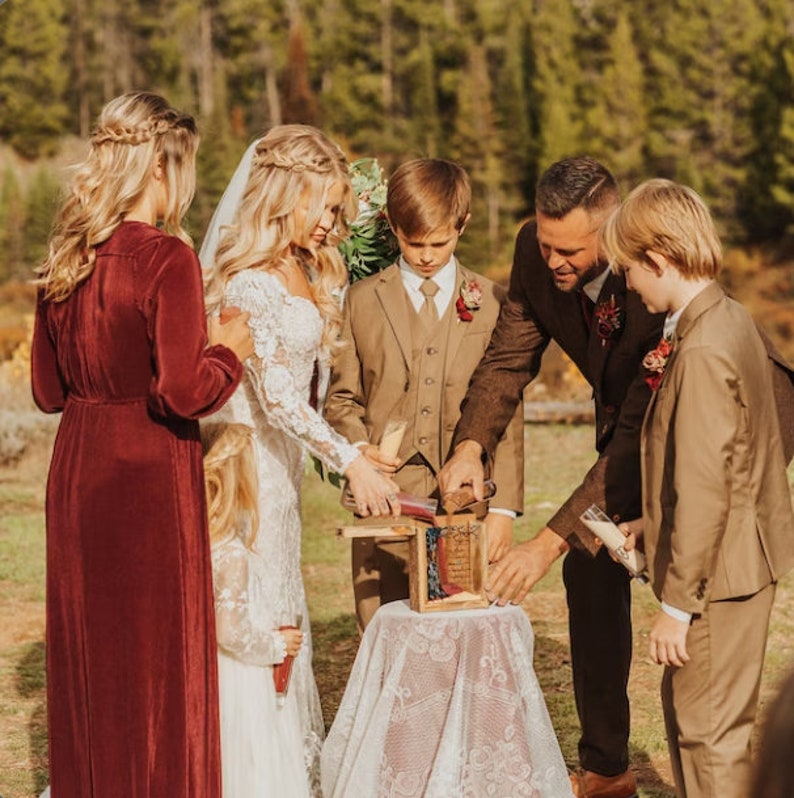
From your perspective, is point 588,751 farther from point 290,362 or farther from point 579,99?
point 579,99

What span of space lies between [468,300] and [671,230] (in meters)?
1.23

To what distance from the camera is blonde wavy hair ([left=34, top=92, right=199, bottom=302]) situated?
3.89 m

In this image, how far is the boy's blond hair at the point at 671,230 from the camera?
3762mm

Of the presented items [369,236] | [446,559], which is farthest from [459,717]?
[369,236]

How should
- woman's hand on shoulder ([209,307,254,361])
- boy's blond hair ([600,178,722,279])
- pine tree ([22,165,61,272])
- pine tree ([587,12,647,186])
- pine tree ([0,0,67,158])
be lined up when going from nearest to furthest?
boy's blond hair ([600,178,722,279]) < woman's hand on shoulder ([209,307,254,361]) < pine tree ([22,165,61,272]) < pine tree ([587,12,647,186]) < pine tree ([0,0,67,158])

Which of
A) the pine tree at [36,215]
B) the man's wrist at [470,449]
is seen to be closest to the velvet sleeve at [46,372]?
the man's wrist at [470,449]

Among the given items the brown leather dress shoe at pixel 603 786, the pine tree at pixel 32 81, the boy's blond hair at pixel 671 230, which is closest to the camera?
the boy's blond hair at pixel 671 230

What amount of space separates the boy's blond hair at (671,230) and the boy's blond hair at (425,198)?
89cm

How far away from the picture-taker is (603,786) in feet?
16.7

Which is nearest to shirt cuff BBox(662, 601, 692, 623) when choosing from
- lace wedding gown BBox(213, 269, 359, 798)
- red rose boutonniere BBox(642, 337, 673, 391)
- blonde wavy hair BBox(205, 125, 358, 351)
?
red rose boutonniere BBox(642, 337, 673, 391)

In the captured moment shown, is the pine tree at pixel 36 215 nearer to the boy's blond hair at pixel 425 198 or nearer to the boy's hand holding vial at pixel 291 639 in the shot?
Answer: the boy's blond hair at pixel 425 198

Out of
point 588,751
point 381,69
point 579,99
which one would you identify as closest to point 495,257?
point 579,99

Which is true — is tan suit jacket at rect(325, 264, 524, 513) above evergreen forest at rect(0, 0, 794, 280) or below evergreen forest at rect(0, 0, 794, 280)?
below

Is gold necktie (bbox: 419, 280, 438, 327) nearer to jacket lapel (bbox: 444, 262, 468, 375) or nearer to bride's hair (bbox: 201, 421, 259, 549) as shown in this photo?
jacket lapel (bbox: 444, 262, 468, 375)
